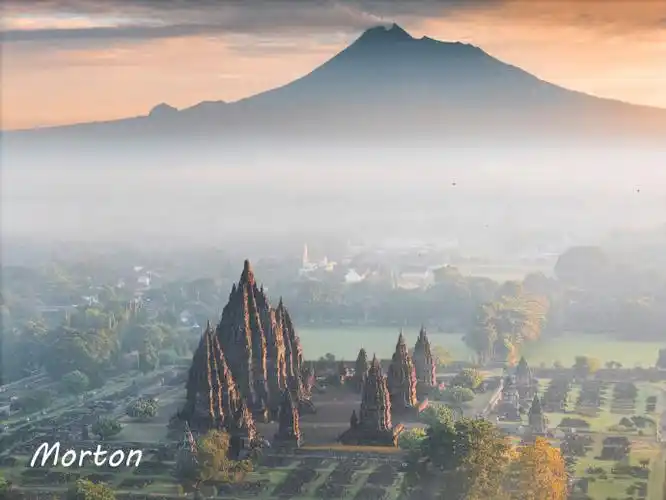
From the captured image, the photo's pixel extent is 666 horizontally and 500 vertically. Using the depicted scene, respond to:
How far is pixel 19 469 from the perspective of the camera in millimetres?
12930

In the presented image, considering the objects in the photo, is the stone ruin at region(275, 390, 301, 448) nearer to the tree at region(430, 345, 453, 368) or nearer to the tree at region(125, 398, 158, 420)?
the tree at region(125, 398, 158, 420)

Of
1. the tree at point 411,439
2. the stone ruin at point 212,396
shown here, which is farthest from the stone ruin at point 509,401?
the stone ruin at point 212,396

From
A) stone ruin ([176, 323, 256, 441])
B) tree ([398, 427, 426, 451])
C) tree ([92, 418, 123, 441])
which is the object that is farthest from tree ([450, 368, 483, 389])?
tree ([92, 418, 123, 441])

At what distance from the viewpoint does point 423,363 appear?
1402 centimetres

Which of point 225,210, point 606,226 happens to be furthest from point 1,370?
point 606,226

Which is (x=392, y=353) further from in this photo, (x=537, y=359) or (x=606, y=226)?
(x=606, y=226)

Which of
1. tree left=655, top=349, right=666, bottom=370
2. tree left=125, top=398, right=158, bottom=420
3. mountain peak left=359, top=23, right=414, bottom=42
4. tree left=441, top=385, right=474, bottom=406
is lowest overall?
tree left=125, top=398, right=158, bottom=420

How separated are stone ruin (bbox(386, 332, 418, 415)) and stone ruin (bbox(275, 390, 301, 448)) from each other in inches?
41.7

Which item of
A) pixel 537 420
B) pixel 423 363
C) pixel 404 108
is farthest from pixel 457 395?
pixel 404 108

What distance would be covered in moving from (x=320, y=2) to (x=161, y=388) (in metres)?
4.34

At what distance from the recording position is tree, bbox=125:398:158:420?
13.7 meters

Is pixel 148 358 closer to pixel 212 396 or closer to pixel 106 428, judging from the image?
pixel 106 428

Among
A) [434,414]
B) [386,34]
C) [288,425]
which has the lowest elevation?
[288,425]

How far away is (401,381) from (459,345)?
3.11 ft
